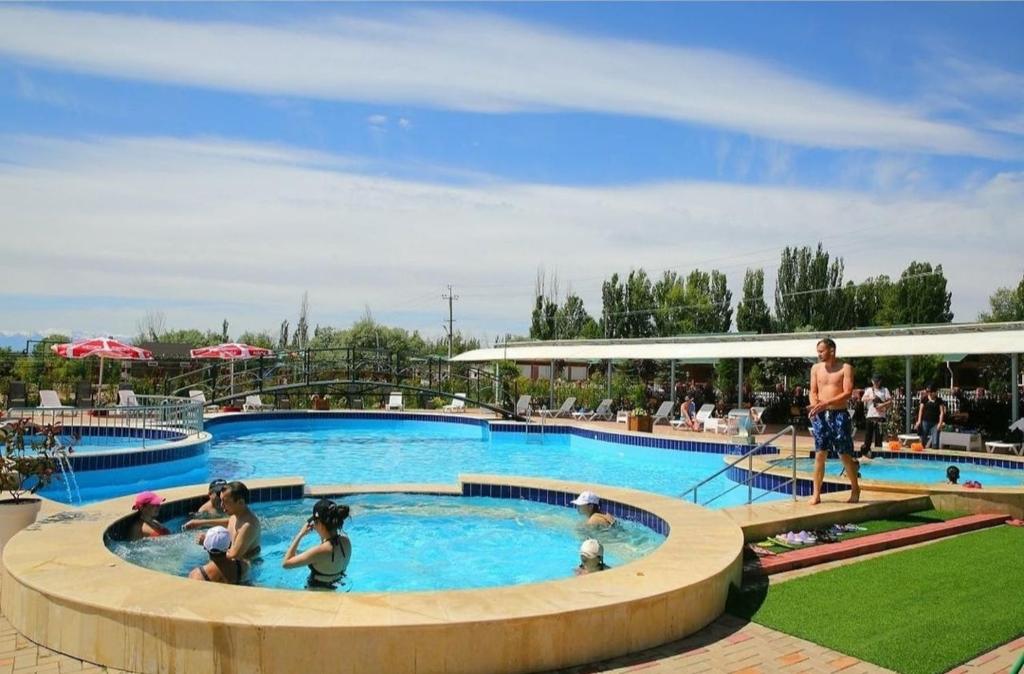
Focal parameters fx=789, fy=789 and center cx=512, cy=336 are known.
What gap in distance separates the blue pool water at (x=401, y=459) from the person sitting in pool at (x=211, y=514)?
3.71 meters

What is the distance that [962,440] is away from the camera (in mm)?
15828

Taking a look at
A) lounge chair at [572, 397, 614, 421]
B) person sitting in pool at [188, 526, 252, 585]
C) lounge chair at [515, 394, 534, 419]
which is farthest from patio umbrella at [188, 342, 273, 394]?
person sitting in pool at [188, 526, 252, 585]

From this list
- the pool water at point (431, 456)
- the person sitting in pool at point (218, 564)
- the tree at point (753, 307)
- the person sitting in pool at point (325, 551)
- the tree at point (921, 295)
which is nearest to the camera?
the person sitting in pool at point (218, 564)

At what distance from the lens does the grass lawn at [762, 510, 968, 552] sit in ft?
25.0

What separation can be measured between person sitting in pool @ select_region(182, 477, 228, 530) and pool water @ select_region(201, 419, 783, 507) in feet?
17.7

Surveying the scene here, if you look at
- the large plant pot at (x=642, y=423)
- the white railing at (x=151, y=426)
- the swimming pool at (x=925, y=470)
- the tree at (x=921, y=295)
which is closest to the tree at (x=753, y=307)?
the tree at (x=921, y=295)

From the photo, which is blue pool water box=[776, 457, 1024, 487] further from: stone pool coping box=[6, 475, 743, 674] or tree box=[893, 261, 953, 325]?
tree box=[893, 261, 953, 325]

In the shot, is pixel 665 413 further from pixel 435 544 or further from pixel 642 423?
pixel 435 544

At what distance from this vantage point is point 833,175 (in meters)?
22.4

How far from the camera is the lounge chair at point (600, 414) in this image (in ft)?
Result: 77.3

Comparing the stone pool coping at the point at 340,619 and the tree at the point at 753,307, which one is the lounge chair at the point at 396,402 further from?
the tree at the point at 753,307

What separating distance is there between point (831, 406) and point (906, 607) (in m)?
2.78

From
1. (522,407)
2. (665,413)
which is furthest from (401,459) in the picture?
(665,413)

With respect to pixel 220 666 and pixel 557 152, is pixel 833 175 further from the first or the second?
pixel 220 666
